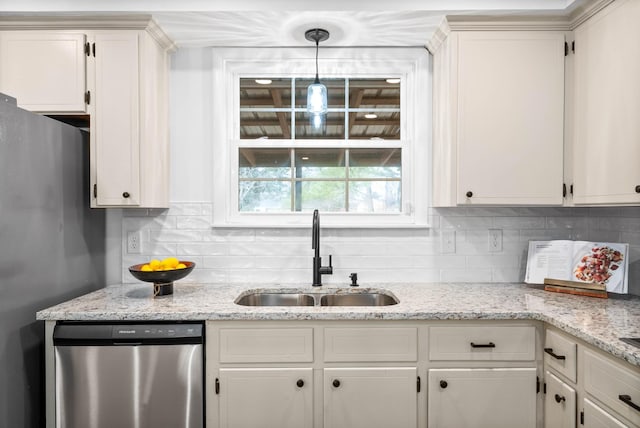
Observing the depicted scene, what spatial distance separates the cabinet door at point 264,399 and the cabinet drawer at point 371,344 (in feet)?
0.56

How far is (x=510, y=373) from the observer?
5.90 feet

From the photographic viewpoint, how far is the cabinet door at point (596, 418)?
1.37 m

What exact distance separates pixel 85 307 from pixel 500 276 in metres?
2.26

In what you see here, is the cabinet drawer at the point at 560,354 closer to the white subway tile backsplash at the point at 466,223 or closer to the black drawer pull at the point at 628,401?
the black drawer pull at the point at 628,401

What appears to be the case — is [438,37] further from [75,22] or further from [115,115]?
[75,22]

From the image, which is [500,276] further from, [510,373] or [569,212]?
[510,373]

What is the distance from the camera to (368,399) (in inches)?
70.9

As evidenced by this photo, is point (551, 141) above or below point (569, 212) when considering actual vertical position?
above

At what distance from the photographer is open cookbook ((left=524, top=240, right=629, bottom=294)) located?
2.05 meters

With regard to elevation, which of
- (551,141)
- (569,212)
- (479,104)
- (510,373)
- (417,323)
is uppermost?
(479,104)

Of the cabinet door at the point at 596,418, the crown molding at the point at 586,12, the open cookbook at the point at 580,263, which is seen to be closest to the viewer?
the cabinet door at the point at 596,418

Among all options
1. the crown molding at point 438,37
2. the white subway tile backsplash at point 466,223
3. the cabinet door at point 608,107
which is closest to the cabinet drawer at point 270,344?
the white subway tile backsplash at point 466,223

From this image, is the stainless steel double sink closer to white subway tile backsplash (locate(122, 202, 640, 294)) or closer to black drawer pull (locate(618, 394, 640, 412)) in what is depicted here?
white subway tile backsplash (locate(122, 202, 640, 294))

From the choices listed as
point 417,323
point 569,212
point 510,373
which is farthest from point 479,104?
point 510,373
